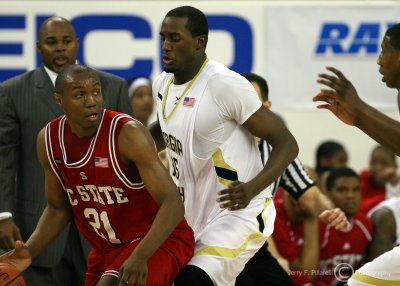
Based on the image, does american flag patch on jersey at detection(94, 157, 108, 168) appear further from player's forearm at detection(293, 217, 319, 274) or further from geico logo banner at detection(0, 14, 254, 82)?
geico logo banner at detection(0, 14, 254, 82)

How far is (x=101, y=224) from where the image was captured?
15.6ft

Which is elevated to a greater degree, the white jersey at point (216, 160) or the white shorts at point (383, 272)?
the white jersey at point (216, 160)

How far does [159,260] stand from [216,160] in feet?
2.30

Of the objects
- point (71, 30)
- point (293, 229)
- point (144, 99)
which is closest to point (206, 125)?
point (71, 30)

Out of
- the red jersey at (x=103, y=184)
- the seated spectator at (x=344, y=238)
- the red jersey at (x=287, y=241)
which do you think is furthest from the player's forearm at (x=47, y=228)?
the seated spectator at (x=344, y=238)

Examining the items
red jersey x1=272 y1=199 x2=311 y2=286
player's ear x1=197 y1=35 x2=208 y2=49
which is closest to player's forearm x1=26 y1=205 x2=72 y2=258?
player's ear x1=197 y1=35 x2=208 y2=49

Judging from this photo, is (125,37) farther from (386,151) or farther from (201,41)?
(201,41)

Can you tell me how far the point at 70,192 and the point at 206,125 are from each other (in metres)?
0.80

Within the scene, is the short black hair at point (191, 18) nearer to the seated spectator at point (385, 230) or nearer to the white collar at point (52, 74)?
the white collar at point (52, 74)

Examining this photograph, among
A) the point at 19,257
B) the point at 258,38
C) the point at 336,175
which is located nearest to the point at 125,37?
the point at 258,38

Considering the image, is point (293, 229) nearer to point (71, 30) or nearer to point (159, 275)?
point (71, 30)

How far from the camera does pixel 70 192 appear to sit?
4.79 metres

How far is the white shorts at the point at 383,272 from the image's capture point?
486 cm

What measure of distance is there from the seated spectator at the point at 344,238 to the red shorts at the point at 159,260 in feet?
8.14
